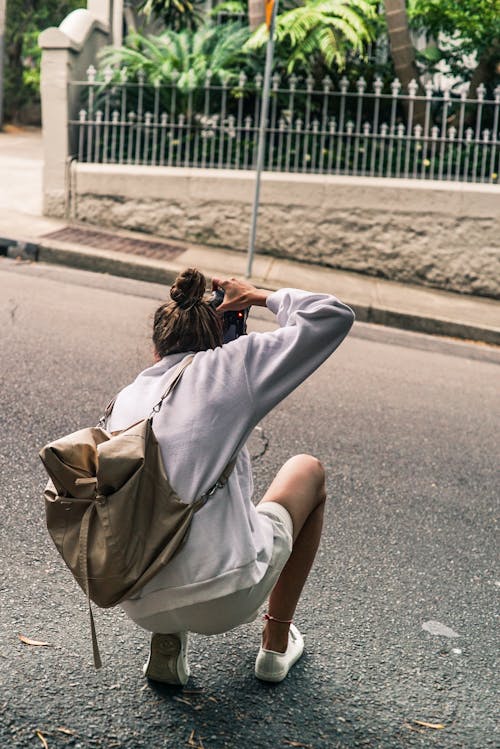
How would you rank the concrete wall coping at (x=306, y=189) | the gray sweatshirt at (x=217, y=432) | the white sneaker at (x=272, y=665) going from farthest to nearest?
the concrete wall coping at (x=306, y=189)
the white sneaker at (x=272, y=665)
the gray sweatshirt at (x=217, y=432)

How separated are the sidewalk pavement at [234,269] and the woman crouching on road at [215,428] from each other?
6499 mm

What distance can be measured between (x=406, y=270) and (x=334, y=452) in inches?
→ 228

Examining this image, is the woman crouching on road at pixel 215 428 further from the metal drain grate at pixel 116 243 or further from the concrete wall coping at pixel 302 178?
the concrete wall coping at pixel 302 178

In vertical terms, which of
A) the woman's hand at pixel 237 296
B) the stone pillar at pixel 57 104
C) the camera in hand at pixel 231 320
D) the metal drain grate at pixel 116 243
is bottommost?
the metal drain grate at pixel 116 243

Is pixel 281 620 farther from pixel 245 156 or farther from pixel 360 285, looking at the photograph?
pixel 245 156

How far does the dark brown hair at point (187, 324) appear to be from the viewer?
2883 millimetres

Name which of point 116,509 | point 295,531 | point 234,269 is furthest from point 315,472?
→ point 234,269

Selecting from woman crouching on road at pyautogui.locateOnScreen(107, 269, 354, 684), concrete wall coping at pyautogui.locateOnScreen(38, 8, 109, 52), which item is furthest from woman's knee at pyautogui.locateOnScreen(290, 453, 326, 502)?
concrete wall coping at pyautogui.locateOnScreen(38, 8, 109, 52)

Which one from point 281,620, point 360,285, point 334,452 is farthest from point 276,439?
point 360,285

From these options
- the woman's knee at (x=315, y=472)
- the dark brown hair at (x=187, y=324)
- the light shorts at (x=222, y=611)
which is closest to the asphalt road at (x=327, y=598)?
the light shorts at (x=222, y=611)

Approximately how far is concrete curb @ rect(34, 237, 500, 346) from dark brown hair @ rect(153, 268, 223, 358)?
650 cm

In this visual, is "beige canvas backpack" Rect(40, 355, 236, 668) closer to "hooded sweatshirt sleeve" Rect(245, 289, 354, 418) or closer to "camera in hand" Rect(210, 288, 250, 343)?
"hooded sweatshirt sleeve" Rect(245, 289, 354, 418)

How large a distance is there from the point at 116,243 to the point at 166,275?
1.08 metres

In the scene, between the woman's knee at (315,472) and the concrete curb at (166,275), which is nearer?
the woman's knee at (315,472)
